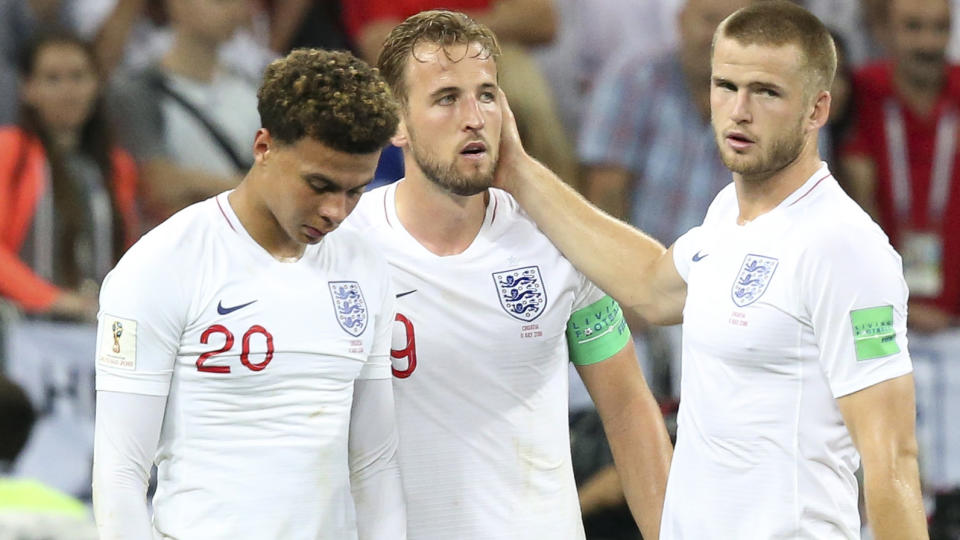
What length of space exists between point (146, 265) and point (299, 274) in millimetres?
402

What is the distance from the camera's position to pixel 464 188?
4082 millimetres

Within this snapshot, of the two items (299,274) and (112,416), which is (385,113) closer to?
(299,274)

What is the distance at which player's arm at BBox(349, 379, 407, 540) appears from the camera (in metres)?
3.59

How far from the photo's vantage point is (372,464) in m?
3.61

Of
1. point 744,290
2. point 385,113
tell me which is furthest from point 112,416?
point 744,290

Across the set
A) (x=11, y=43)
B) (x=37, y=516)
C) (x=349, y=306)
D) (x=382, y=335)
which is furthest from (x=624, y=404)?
(x=11, y=43)

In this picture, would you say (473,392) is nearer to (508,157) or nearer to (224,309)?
(508,157)

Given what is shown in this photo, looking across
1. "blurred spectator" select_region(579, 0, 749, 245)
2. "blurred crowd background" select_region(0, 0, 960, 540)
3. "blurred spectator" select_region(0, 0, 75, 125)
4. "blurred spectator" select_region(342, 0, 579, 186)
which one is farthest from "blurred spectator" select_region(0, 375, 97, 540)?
"blurred spectator" select_region(579, 0, 749, 245)

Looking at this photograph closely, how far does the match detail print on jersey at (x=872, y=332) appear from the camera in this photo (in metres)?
3.46

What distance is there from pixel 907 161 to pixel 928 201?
0.82 ft

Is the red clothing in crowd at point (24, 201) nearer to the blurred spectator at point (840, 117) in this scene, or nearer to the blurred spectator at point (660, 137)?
the blurred spectator at point (660, 137)

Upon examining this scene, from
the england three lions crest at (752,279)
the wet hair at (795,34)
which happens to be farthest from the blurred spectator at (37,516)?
the wet hair at (795,34)

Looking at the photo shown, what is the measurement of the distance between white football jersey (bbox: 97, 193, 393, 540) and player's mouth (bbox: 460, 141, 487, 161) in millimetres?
761

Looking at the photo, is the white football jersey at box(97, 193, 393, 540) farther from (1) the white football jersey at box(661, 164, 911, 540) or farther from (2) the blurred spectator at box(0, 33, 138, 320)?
(2) the blurred spectator at box(0, 33, 138, 320)
